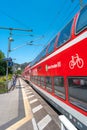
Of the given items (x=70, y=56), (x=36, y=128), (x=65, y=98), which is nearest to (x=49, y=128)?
(x=36, y=128)

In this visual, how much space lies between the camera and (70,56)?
4.48m

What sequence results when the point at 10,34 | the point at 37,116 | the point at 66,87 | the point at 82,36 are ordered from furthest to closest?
the point at 10,34 < the point at 37,116 < the point at 66,87 < the point at 82,36

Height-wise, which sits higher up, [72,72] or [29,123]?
[72,72]

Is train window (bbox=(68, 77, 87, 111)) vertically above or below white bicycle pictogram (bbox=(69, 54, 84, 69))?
below

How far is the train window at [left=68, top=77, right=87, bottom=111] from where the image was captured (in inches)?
145

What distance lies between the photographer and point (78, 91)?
4.05 metres

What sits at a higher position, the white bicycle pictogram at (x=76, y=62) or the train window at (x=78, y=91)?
the white bicycle pictogram at (x=76, y=62)

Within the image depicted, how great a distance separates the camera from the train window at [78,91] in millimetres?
3683

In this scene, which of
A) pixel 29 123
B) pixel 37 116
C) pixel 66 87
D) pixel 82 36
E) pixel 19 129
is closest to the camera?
pixel 82 36

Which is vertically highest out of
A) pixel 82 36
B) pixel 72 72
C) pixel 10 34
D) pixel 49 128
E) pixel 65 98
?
pixel 10 34

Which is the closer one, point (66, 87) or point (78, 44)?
point (78, 44)

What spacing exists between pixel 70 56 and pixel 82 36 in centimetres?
80

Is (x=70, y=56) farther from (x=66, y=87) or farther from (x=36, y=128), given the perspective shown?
(x=36, y=128)

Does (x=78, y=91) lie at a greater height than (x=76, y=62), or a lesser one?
lesser
